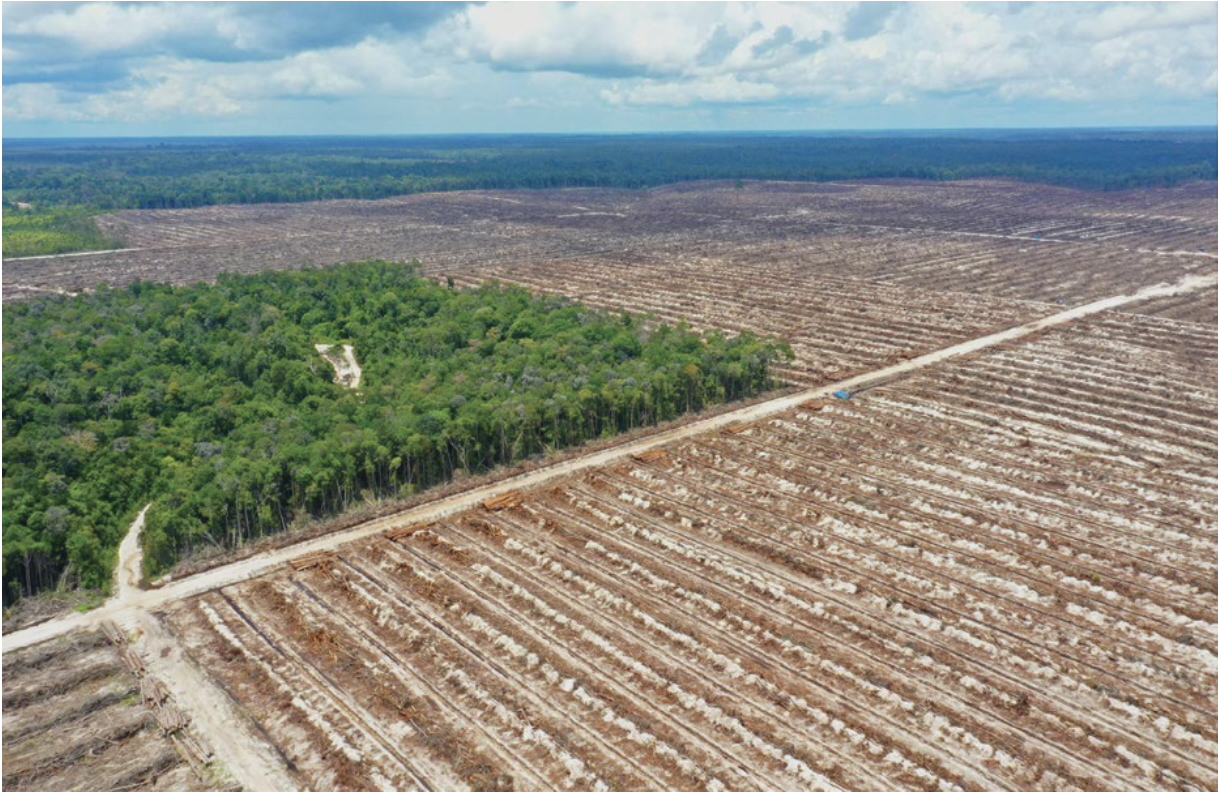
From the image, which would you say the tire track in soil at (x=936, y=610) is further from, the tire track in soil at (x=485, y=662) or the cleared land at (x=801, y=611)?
the tire track in soil at (x=485, y=662)

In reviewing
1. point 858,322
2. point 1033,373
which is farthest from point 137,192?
point 1033,373

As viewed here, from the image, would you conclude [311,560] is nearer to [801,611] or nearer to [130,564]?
[130,564]

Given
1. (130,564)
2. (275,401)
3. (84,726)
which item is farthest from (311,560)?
(275,401)

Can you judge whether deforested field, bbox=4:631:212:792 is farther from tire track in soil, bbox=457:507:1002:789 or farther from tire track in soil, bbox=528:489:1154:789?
tire track in soil, bbox=528:489:1154:789

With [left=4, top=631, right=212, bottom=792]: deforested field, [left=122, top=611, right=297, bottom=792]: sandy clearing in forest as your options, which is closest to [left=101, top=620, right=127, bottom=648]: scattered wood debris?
[left=4, top=631, right=212, bottom=792]: deforested field

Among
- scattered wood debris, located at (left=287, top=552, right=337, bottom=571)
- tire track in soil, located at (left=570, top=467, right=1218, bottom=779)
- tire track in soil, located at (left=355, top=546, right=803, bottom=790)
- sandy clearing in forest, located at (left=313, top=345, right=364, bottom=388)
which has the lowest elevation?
scattered wood debris, located at (left=287, top=552, right=337, bottom=571)

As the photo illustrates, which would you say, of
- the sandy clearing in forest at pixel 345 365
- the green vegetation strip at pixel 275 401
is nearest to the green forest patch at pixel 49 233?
the green vegetation strip at pixel 275 401

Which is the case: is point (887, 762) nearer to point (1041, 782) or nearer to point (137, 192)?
point (1041, 782)
